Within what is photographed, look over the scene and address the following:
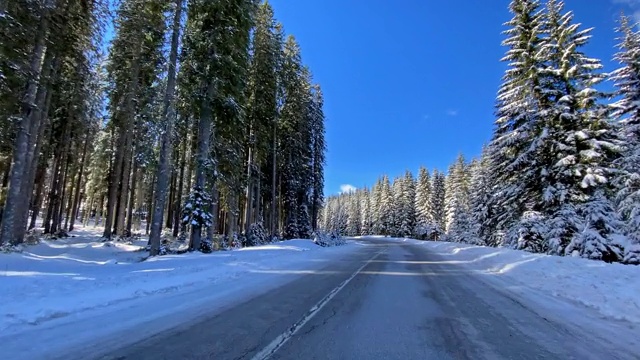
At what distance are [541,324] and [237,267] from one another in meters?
9.61

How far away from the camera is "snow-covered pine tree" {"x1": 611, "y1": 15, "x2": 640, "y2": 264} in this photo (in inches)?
599

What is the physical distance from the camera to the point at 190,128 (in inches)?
1023

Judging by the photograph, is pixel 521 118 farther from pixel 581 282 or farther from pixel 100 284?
pixel 100 284

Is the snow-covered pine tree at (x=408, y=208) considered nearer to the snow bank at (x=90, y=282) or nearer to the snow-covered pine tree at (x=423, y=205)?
the snow-covered pine tree at (x=423, y=205)

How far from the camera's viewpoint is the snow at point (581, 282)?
705cm

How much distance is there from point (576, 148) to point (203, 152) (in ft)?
58.5

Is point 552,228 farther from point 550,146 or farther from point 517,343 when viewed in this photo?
point 517,343

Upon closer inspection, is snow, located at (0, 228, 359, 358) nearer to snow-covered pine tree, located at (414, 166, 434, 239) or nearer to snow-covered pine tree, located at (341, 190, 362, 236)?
snow-covered pine tree, located at (414, 166, 434, 239)

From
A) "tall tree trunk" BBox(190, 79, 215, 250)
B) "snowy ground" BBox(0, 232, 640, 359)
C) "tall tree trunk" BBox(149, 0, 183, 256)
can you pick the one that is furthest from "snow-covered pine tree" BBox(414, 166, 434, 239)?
"tall tree trunk" BBox(149, 0, 183, 256)

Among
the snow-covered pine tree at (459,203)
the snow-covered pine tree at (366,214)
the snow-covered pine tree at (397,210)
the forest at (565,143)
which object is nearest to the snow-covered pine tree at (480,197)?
the snow-covered pine tree at (459,203)

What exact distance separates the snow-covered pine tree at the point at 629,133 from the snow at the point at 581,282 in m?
4.63

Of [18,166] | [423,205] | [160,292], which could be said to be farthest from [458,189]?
[160,292]

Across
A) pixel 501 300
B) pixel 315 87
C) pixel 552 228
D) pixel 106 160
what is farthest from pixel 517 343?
pixel 315 87

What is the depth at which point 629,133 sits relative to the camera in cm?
1953
